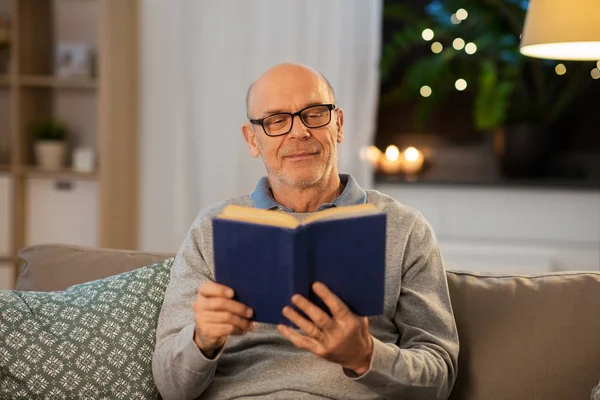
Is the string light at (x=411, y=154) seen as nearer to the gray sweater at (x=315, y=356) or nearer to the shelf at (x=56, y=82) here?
the shelf at (x=56, y=82)

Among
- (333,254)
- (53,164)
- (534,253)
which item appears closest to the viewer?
(333,254)

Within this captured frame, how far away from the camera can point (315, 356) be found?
5.41 feet

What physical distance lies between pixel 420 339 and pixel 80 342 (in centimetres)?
68

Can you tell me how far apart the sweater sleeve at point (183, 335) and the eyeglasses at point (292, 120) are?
0.26 metres

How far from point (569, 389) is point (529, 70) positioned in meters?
2.10

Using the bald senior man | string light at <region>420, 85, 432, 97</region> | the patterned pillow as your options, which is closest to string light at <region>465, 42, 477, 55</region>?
string light at <region>420, 85, 432, 97</region>

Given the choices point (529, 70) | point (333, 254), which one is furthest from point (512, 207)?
point (333, 254)

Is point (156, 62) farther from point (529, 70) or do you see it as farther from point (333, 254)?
point (333, 254)

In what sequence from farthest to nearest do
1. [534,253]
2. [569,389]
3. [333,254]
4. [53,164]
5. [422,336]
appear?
[53,164]
[534,253]
[569,389]
[422,336]
[333,254]

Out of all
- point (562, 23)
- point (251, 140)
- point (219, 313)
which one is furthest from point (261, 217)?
point (562, 23)

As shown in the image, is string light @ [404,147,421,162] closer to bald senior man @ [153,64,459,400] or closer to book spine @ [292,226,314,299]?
bald senior man @ [153,64,459,400]

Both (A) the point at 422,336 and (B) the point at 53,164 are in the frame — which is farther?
(B) the point at 53,164

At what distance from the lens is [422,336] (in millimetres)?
1625

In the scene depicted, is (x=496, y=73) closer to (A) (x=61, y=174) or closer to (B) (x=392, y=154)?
(B) (x=392, y=154)
